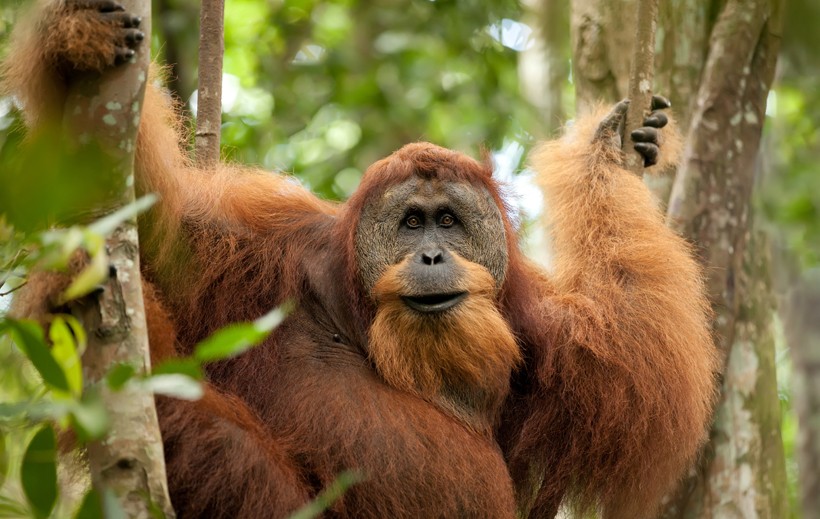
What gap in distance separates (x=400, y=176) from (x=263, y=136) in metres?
4.40

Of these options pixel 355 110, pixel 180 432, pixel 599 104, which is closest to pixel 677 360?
pixel 599 104

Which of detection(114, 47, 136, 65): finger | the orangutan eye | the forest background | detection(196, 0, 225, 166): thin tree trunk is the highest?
detection(114, 47, 136, 65): finger

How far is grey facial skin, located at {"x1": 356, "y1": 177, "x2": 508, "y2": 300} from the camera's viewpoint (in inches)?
155

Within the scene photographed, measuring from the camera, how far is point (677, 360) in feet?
13.6

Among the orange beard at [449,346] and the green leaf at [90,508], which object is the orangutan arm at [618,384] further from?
the green leaf at [90,508]

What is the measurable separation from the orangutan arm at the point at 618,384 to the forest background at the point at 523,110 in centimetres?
55

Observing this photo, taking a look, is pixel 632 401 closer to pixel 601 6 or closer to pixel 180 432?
pixel 180 432

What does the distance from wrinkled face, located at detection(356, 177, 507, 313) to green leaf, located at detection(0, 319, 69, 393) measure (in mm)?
2188

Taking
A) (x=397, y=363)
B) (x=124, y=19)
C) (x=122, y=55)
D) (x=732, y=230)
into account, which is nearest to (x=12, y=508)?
(x=122, y=55)

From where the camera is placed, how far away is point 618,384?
4078 millimetres

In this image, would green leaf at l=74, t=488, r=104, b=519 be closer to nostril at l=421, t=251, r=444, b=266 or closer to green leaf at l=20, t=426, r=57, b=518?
green leaf at l=20, t=426, r=57, b=518

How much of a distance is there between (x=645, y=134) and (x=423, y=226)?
132cm

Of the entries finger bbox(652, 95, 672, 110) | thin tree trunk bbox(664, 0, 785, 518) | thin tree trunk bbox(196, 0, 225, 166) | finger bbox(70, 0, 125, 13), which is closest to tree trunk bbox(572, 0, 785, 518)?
thin tree trunk bbox(664, 0, 785, 518)

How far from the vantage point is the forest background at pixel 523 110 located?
197 inches
